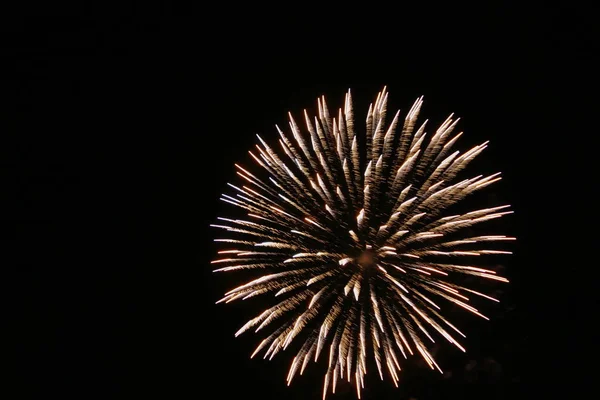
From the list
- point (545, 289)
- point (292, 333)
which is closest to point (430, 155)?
point (292, 333)

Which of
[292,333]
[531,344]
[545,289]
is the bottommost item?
[531,344]

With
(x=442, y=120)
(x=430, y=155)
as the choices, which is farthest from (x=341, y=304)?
(x=442, y=120)

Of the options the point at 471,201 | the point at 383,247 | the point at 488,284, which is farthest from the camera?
the point at 488,284

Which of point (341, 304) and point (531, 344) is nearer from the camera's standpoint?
point (341, 304)

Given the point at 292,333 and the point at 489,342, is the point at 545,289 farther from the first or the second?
the point at 292,333

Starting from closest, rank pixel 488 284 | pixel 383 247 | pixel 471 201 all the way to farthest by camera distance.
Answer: pixel 383 247, pixel 471 201, pixel 488 284

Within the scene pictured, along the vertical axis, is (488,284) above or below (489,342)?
above
